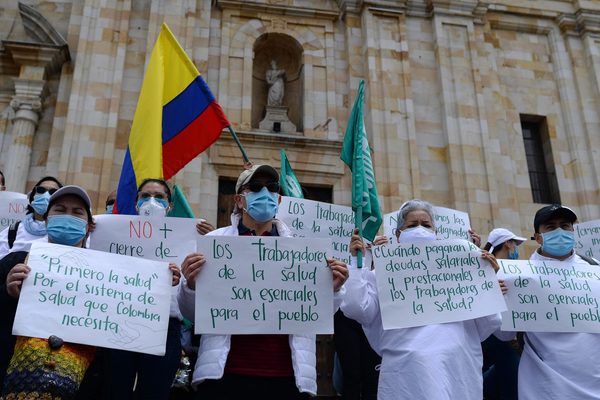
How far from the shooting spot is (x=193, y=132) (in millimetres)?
6648

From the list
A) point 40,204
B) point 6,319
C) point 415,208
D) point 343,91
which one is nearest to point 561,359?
point 415,208

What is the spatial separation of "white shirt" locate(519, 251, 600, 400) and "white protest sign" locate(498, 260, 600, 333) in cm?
11

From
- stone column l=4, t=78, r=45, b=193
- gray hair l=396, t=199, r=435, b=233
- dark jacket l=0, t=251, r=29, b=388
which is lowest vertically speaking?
dark jacket l=0, t=251, r=29, b=388

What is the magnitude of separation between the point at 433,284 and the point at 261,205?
4.26 ft

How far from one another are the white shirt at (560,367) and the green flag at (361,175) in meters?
1.58

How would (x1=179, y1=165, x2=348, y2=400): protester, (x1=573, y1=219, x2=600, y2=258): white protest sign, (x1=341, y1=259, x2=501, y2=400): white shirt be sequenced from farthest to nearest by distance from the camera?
(x1=573, y1=219, x2=600, y2=258): white protest sign, (x1=341, y1=259, x2=501, y2=400): white shirt, (x1=179, y1=165, x2=348, y2=400): protester

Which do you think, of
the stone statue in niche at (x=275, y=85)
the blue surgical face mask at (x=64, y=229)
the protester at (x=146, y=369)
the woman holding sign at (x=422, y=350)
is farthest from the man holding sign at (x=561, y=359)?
the stone statue in niche at (x=275, y=85)

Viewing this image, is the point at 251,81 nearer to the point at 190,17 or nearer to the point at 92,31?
the point at 190,17

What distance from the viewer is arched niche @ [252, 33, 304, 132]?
12000 mm

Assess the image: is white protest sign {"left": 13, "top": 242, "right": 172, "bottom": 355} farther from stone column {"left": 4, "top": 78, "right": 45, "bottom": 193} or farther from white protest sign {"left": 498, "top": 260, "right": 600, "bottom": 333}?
stone column {"left": 4, "top": 78, "right": 45, "bottom": 193}

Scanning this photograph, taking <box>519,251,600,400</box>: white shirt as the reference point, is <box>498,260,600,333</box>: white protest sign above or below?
above

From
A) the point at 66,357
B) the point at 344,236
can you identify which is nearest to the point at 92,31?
the point at 344,236

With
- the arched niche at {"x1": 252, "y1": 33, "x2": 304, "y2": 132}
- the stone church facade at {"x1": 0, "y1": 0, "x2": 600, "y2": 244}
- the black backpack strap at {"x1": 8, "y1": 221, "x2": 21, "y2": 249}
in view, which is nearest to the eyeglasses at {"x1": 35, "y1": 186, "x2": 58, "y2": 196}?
the black backpack strap at {"x1": 8, "y1": 221, "x2": 21, "y2": 249}

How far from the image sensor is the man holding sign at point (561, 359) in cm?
383
